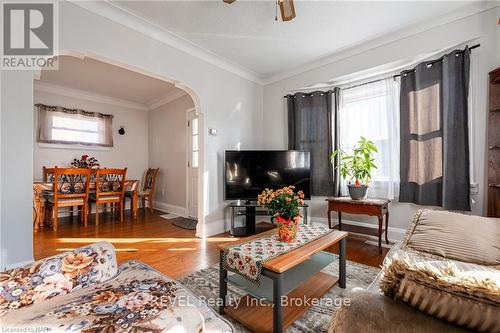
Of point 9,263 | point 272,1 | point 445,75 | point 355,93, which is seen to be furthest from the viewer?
point 355,93

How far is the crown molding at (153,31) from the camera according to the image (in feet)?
7.50

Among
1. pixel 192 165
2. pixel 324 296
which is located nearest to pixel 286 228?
pixel 324 296

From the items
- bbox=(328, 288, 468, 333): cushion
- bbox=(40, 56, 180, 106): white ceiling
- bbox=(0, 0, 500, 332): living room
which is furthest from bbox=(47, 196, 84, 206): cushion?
bbox=(328, 288, 468, 333): cushion

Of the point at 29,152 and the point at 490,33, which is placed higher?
the point at 490,33

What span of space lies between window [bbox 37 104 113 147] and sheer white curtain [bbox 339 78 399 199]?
5.04 m

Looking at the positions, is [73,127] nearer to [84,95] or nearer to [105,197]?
[84,95]

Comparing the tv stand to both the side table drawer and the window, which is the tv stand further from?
the window

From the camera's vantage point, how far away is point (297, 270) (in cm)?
175

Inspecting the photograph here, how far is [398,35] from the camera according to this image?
9.21ft

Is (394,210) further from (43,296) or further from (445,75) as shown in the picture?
(43,296)

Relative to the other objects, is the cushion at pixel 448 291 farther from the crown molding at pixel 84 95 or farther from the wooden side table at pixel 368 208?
the crown molding at pixel 84 95

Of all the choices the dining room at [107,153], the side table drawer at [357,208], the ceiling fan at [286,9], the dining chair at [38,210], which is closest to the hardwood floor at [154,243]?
the dining room at [107,153]

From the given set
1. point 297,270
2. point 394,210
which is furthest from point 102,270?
point 394,210

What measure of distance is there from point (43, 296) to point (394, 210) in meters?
3.53
